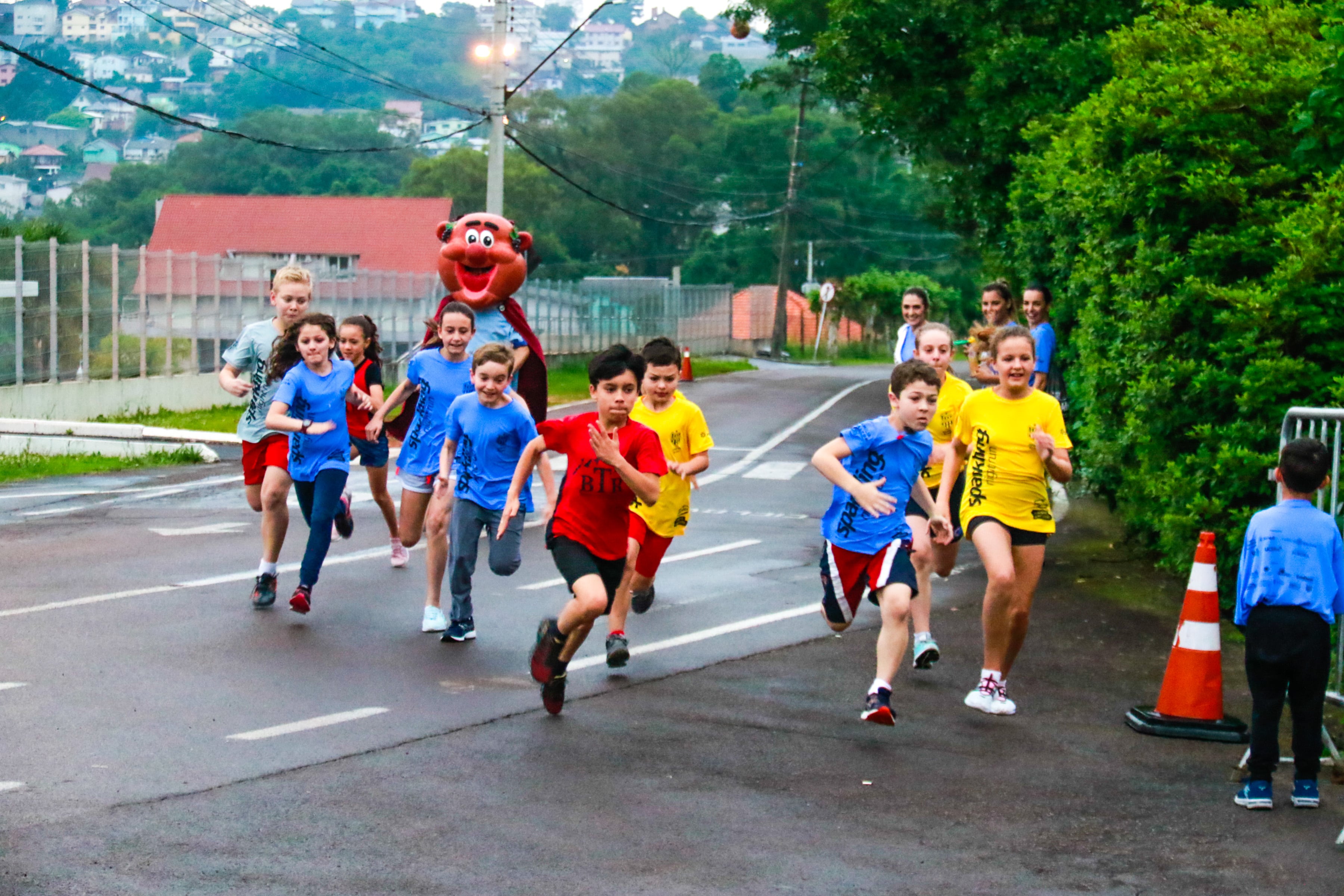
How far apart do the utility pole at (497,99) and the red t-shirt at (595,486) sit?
19.1m

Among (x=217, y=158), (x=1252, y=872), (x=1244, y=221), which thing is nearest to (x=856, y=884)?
(x=1252, y=872)

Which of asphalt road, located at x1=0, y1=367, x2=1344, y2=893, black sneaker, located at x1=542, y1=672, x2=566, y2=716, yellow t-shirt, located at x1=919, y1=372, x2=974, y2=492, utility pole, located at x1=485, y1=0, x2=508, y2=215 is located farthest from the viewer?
utility pole, located at x1=485, y1=0, x2=508, y2=215

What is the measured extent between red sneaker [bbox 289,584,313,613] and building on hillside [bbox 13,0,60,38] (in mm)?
46527

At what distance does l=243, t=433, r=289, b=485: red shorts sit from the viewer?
9.52 meters

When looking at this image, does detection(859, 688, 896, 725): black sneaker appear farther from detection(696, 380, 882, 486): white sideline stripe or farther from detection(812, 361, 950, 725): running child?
detection(696, 380, 882, 486): white sideline stripe

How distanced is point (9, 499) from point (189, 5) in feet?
606

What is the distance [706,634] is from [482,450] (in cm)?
171

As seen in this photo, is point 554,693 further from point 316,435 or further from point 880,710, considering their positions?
point 316,435

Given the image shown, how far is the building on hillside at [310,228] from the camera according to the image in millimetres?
61812

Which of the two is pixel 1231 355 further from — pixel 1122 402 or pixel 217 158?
pixel 217 158

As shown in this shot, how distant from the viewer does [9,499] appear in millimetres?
14117

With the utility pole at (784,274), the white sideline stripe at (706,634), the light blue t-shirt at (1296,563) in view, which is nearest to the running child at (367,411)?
the white sideline stripe at (706,634)

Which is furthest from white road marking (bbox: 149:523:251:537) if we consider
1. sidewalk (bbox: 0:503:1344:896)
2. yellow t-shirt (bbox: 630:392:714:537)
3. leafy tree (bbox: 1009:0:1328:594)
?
leafy tree (bbox: 1009:0:1328:594)

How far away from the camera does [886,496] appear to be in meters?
7.41
